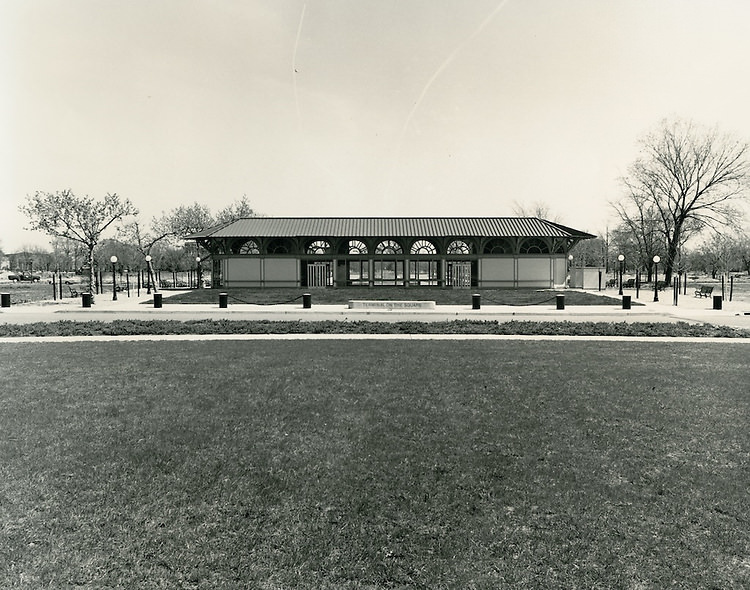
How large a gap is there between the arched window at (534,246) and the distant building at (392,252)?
76 millimetres

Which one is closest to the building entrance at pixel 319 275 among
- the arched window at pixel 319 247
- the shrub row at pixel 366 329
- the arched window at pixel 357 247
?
the arched window at pixel 319 247

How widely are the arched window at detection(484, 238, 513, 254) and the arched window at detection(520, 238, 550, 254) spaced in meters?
1.13

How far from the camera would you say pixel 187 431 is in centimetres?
640

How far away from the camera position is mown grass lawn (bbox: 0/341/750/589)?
12.0 ft

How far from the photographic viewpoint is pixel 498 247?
41500 millimetres

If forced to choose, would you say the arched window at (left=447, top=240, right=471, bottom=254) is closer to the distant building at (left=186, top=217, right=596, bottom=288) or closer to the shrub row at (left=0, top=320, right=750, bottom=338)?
the distant building at (left=186, top=217, right=596, bottom=288)

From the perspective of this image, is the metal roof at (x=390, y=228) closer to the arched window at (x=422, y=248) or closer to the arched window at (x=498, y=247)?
the arched window at (x=498, y=247)

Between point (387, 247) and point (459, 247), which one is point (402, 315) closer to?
point (387, 247)

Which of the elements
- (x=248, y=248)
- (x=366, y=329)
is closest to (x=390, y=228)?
(x=248, y=248)

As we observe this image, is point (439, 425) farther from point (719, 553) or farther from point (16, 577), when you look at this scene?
point (16, 577)

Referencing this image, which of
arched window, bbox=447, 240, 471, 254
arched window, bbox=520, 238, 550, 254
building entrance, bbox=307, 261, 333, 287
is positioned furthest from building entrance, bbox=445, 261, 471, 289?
building entrance, bbox=307, 261, 333, 287

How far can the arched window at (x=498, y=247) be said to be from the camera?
41.3 m

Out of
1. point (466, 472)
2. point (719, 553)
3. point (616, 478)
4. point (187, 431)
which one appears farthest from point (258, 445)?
point (719, 553)

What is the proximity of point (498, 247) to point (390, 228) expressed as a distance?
28.7ft
